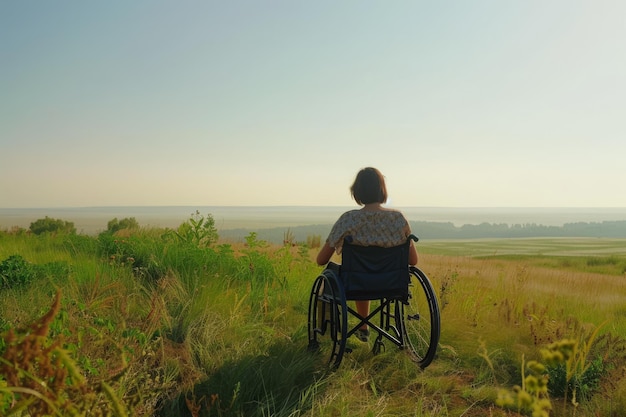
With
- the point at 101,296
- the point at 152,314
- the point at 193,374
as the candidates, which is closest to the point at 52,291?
the point at 101,296

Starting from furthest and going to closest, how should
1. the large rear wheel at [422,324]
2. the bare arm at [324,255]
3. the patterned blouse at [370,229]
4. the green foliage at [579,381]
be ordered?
the bare arm at [324,255]
the patterned blouse at [370,229]
the large rear wheel at [422,324]
the green foliage at [579,381]

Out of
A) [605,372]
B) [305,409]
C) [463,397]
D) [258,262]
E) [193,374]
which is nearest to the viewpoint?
[305,409]

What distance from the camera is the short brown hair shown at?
387 centimetres

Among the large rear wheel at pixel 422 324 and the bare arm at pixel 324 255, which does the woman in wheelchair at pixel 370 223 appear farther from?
the large rear wheel at pixel 422 324

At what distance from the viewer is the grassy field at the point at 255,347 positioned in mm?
2271

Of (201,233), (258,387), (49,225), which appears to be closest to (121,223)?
(49,225)

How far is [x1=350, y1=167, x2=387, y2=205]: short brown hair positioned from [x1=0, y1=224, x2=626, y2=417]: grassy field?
1175 mm

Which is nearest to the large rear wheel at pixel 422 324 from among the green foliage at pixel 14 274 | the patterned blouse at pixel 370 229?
the patterned blouse at pixel 370 229

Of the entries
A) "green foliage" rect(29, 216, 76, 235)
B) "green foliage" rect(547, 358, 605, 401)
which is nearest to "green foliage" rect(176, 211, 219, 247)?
"green foliage" rect(547, 358, 605, 401)

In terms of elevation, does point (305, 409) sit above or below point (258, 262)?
below

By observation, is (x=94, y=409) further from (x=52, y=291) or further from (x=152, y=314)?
(x=52, y=291)

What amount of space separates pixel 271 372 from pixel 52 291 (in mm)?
2479

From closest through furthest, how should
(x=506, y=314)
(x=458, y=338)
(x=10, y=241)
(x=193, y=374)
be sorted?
1. (x=193, y=374)
2. (x=458, y=338)
3. (x=506, y=314)
4. (x=10, y=241)

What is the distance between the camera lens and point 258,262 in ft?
18.8
